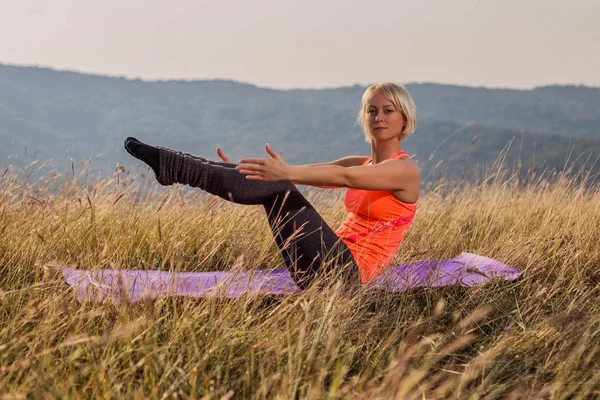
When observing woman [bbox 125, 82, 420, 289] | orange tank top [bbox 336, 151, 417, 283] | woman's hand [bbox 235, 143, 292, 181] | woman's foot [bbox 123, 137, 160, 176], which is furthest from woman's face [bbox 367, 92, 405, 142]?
woman's foot [bbox 123, 137, 160, 176]

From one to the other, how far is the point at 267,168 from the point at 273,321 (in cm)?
72

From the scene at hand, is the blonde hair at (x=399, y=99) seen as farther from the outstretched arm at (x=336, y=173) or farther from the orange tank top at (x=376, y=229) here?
the outstretched arm at (x=336, y=173)

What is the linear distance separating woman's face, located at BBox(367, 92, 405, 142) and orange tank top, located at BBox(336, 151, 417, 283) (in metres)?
0.14

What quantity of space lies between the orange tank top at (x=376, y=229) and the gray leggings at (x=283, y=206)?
0.26 m

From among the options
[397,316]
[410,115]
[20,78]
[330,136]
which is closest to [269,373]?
[397,316]

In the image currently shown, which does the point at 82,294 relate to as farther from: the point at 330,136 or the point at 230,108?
the point at 230,108

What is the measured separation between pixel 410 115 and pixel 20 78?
18167 centimetres

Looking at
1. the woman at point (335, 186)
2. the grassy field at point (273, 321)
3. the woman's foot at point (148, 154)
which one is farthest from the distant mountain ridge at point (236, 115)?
the woman's foot at point (148, 154)

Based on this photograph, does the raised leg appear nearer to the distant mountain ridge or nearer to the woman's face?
the woman's face

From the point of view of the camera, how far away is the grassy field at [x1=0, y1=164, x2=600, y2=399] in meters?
1.93

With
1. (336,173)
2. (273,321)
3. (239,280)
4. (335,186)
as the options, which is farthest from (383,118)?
(273,321)

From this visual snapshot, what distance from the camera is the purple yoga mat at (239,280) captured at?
8.20ft

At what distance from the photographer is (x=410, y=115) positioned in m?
3.50

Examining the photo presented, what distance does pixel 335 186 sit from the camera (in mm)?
3178
